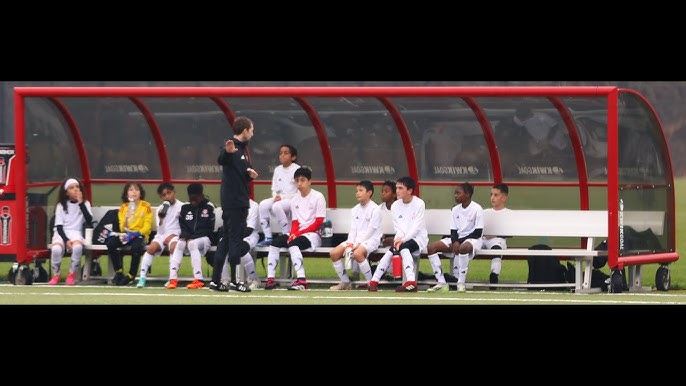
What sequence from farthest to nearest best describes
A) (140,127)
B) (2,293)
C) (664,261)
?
(140,127) < (664,261) < (2,293)

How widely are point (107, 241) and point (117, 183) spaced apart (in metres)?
1.50

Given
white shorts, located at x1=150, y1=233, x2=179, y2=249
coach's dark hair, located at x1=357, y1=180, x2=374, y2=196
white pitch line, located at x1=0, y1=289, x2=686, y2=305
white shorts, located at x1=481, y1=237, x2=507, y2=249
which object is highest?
coach's dark hair, located at x1=357, y1=180, x2=374, y2=196

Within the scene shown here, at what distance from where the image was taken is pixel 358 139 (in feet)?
59.2

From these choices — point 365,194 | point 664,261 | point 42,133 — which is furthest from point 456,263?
point 42,133

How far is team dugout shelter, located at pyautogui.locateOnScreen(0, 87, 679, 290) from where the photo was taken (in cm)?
1717

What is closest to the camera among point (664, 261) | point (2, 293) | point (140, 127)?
point (2, 293)

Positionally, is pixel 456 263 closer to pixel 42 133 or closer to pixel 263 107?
pixel 263 107

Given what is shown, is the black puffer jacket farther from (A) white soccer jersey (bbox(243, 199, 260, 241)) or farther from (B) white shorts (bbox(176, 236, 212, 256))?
(A) white soccer jersey (bbox(243, 199, 260, 241))

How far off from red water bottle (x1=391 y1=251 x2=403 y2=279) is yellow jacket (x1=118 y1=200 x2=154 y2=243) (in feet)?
9.66

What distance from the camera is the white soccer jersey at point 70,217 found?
17.6 metres

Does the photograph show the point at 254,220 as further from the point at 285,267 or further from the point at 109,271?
the point at 109,271

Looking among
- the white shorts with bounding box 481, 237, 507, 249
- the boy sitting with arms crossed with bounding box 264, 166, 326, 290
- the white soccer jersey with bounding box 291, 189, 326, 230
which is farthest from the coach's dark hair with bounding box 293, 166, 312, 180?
the white shorts with bounding box 481, 237, 507, 249

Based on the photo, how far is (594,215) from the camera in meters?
16.8

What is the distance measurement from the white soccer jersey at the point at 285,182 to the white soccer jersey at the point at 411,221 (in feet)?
4.58
